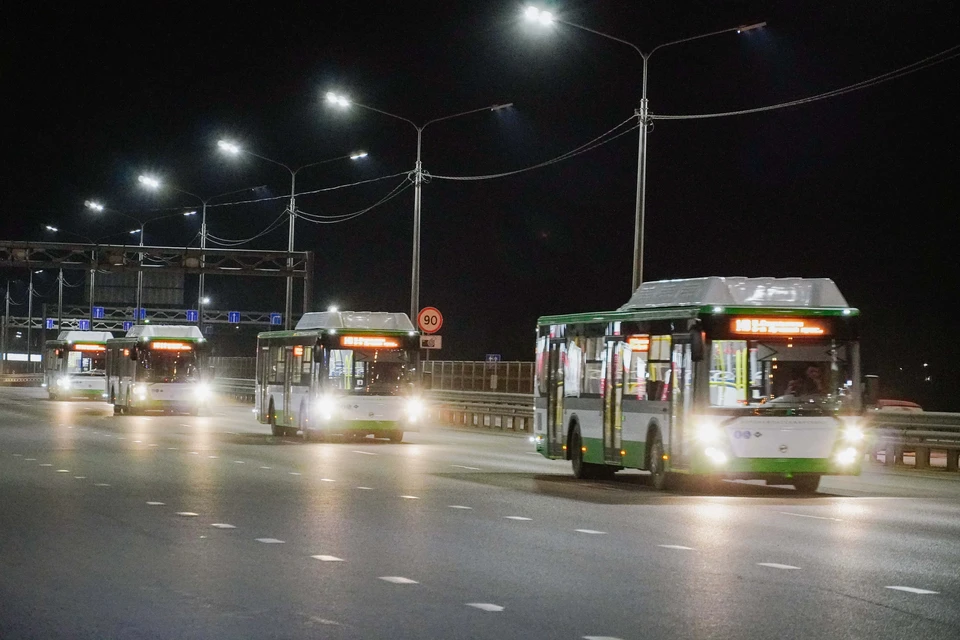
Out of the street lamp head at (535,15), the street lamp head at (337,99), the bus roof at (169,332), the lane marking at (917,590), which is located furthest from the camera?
the bus roof at (169,332)

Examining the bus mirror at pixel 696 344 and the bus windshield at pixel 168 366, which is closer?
the bus mirror at pixel 696 344

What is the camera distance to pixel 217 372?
79.7 metres

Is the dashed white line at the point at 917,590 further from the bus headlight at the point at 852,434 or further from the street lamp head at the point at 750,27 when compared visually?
the street lamp head at the point at 750,27

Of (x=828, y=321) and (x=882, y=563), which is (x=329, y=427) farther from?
(x=882, y=563)

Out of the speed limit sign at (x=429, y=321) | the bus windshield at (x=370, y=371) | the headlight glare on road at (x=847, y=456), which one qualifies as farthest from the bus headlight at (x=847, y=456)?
the speed limit sign at (x=429, y=321)

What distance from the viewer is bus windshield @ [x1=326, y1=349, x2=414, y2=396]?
34.4 m

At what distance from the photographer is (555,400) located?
2552 centimetres

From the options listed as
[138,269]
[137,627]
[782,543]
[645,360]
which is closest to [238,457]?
[645,360]

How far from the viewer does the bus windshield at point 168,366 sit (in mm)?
51031

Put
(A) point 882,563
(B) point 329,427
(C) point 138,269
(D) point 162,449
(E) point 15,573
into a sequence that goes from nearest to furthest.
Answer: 1. (E) point 15,573
2. (A) point 882,563
3. (D) point 162,449
4. (B) point 329,427
5. (C) point 138,269

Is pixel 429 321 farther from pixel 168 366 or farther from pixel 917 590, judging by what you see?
pixel 917 590

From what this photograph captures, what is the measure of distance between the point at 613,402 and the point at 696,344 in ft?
8.54

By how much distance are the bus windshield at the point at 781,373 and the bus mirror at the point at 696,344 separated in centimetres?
21

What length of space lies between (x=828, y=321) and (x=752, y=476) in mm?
2168
